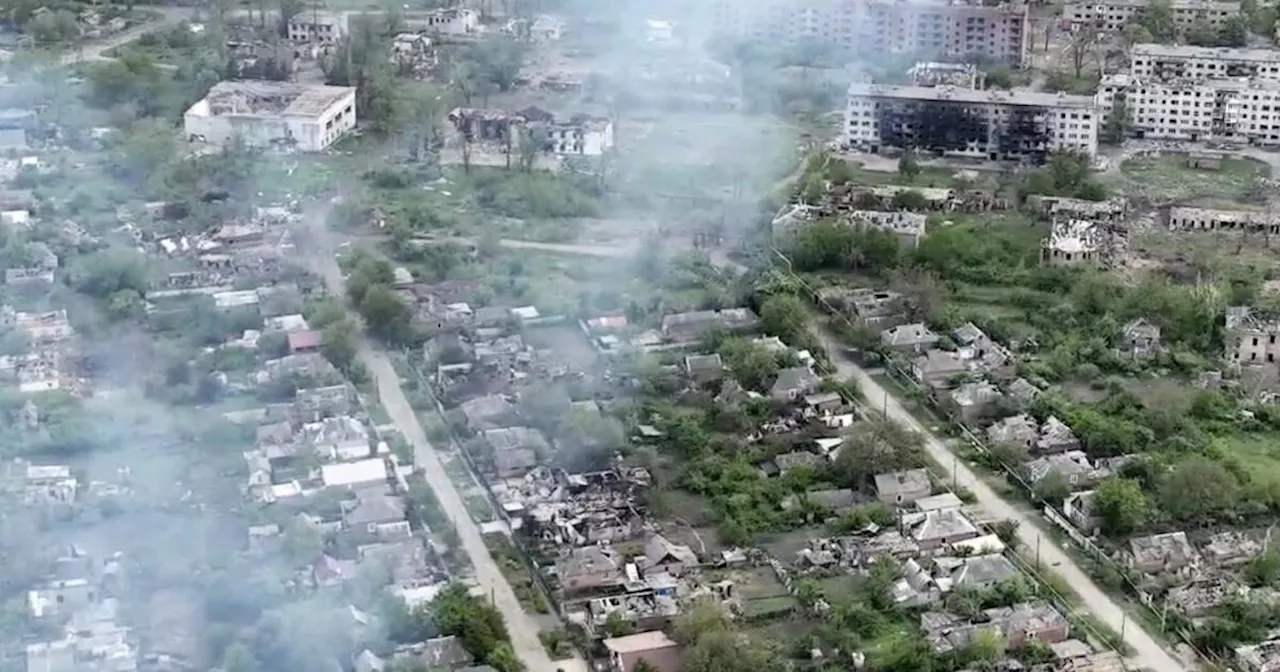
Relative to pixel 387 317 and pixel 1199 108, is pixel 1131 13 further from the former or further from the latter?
pixel 387 317

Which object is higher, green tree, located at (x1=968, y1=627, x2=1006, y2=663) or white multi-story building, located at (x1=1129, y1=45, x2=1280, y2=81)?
white multi-story building, located at (x1=1129, y1=45, x2=1280, y2=81)

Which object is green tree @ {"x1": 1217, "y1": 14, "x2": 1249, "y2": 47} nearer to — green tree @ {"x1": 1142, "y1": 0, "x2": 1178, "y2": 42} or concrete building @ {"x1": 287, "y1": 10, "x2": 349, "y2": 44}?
green tree @ {"x1": 1142, "y1": 0, "x2": 1178, "y2": 42}

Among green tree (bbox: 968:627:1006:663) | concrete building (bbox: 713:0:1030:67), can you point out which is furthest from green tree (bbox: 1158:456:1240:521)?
concrete building (bbox: 713:0:1030:67)

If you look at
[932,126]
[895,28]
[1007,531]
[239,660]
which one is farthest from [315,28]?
[239,660]

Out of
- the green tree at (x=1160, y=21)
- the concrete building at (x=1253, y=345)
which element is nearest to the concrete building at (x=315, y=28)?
the green tree at (x=1160, y=21)

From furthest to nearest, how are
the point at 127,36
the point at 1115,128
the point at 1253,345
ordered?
the point at 127,36 → the point at 1115,128 → the point at 1253,345

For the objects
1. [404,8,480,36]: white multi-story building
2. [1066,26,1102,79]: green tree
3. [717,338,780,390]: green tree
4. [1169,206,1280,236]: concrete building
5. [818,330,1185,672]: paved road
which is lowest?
[818,330,1185,672]: paved road

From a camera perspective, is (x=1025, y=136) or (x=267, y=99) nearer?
(x=1025, y=136)
